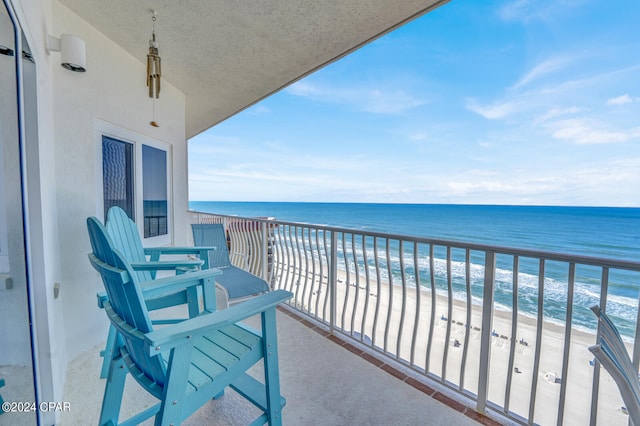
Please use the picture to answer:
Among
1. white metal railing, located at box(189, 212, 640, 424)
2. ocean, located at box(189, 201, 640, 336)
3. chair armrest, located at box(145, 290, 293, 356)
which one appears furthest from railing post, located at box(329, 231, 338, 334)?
ocean, located at box(189, 201, 640, 336)

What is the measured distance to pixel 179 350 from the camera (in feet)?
3.22

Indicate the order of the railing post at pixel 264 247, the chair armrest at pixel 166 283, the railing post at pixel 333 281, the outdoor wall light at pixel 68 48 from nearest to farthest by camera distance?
the chair armrest at pixel 166 283
the outdoor wall light at pixel 68 48
the railing post at pixel 333 281
the railing post at pixel 264 247

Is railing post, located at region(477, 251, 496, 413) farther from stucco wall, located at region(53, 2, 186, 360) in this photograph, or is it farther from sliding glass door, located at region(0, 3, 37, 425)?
stucco wall, located at region(53, 2, 186, 360)

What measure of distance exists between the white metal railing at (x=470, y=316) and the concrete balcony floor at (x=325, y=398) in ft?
0.62

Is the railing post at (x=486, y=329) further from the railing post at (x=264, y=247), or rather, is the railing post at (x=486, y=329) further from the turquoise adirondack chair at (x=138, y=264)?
the railing post at (x=264, y=247)

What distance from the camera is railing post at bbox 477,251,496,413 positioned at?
160 cm

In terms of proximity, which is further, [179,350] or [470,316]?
[470,316]

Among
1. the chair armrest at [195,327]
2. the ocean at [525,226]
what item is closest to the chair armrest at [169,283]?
the chair armrest at [195,327]

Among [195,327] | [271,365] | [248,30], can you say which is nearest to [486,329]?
[271,365]

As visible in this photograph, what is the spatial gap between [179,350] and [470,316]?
1.77 meters

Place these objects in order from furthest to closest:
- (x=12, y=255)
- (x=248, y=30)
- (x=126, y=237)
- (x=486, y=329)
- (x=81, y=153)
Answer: (x=248, y=30) → (x=81, y=153) → (x=126, y=237) → (x=486, y=329) → (x=12, y=255)

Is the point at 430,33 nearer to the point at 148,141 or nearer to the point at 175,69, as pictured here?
the point at 175,69

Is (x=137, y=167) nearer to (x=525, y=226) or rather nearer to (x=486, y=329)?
(x=486, y=329)

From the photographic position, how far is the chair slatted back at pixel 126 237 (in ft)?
6.41
